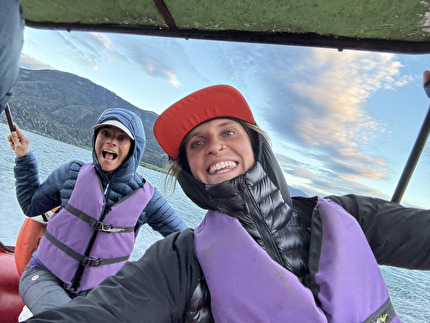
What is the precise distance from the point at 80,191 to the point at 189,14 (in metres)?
1.86

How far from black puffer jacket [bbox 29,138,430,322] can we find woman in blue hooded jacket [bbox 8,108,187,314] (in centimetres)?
119

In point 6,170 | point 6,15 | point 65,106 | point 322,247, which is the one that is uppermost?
point 65,106

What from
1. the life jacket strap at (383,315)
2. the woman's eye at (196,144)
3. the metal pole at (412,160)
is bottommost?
the life jacket strap at (383,315)

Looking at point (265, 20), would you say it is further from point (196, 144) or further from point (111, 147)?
point (111, 147)

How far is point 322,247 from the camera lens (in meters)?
1.27

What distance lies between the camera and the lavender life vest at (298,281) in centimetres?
109

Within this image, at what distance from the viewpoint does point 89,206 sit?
2322 mm

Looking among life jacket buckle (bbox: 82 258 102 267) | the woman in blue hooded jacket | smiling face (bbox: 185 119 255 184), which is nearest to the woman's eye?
smiling face (bbox: 185 119 255 184)

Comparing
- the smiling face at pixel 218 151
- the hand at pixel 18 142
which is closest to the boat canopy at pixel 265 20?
the smiling face at pixel 218 151

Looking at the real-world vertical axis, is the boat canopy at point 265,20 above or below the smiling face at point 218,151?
above

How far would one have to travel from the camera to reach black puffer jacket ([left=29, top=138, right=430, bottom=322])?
3.58 feet

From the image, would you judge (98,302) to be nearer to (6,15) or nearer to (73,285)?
(6,15)

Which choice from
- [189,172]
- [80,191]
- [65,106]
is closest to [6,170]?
[80,191]

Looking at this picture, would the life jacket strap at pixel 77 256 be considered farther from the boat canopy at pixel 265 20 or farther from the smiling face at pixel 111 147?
the boat canopy at pixel 265 20
